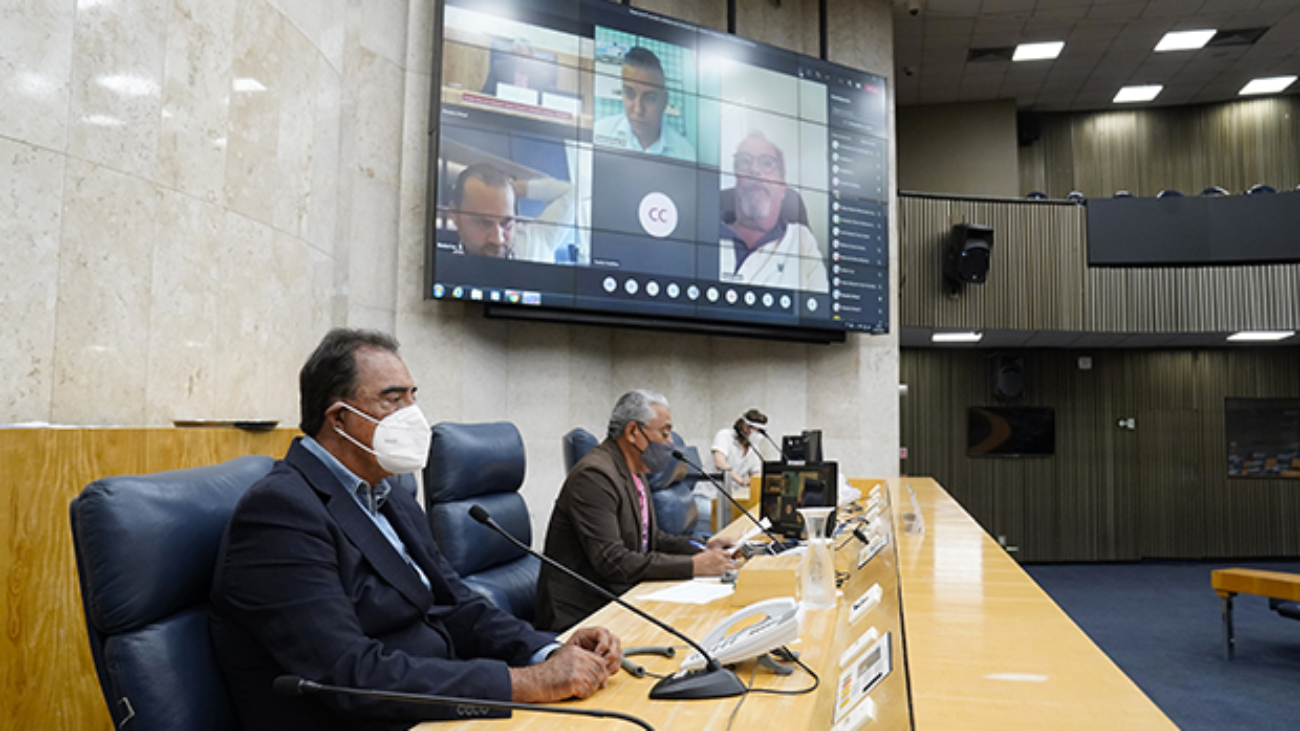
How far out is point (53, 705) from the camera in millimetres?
2277

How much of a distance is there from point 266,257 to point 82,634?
2099mm

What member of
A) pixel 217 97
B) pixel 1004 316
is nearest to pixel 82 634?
pixel 217 97

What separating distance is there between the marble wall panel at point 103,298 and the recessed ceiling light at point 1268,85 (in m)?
11.6

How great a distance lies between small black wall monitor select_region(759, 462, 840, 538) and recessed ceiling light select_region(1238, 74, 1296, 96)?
10.2m

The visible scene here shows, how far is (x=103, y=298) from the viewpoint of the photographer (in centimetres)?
310

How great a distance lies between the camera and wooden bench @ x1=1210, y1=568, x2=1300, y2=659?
4.96 meters

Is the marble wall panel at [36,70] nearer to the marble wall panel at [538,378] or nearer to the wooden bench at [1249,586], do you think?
the marble wall panel at [538,378]

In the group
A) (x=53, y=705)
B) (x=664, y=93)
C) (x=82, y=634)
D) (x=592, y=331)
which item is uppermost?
(x=664, y=93)

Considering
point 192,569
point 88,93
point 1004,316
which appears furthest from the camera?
point 1004,316

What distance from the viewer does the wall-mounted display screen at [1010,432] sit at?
9812 mm

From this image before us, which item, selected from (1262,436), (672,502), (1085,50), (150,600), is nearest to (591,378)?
(672,502)

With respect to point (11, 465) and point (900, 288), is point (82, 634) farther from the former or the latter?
point (900, 288)

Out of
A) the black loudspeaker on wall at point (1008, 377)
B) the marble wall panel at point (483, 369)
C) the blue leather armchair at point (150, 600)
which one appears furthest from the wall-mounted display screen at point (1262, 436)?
the blue leather armchair at point (150, 600)

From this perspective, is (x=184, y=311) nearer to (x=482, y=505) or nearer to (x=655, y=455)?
(x=482, y=505)
